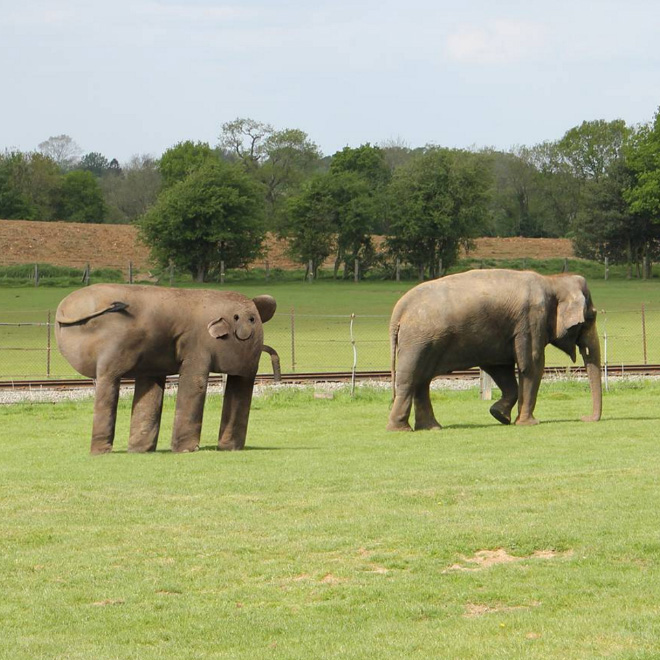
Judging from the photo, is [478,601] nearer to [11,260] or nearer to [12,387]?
[12,387]

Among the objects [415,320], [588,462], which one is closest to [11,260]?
[415,320]

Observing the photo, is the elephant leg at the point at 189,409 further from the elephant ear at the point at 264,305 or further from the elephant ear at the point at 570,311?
the elephant ear at the point at 570,311

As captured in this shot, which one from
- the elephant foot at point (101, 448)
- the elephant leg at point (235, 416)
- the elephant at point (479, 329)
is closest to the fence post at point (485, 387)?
the elephant at point (479, 329)

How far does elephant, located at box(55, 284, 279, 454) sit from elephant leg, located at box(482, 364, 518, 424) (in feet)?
17.3

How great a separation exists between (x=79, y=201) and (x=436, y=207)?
44.4m

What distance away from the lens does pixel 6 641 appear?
8688mm

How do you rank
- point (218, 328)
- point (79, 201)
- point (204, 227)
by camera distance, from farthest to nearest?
1. point (79, 201)
2. point (204, 227)
3. point (218, 328)

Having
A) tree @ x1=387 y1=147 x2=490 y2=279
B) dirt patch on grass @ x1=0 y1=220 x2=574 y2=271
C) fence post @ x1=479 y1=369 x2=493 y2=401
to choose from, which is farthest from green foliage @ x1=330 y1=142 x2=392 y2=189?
fence post @ x1=479 y1=369 x2=493 y2=401

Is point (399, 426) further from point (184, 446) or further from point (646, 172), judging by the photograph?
point (646, 172)

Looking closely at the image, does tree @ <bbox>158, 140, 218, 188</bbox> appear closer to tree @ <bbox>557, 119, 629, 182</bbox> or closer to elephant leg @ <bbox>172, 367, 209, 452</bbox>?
tree @ <bbox>557, 119, 629, 182</bbox>

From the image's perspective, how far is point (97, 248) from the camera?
92.3 meters

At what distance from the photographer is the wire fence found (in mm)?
37125

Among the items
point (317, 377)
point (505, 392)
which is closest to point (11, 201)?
point (317, 377)

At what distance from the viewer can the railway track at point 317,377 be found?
1211 inches
